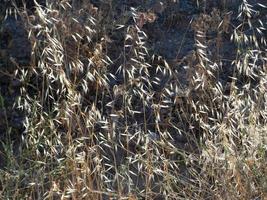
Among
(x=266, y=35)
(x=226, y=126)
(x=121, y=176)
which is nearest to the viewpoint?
(x=121, y=176)

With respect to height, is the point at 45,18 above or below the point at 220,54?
above

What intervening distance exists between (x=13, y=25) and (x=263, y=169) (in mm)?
1978

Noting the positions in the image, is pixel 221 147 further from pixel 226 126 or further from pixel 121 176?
pixel 121 176

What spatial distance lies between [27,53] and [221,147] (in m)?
1.51

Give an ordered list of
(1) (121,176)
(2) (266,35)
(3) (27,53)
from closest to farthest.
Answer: (1) (121,176) → (3) (27,53) → (2) (266,35)

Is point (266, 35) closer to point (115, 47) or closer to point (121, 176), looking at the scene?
point (115, 47)

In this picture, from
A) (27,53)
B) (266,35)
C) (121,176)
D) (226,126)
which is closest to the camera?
(121,176)

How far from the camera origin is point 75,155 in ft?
9.10

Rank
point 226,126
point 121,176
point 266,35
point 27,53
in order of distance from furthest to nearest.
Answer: point 266,35, point 27,53, point 226,126, point 121,176

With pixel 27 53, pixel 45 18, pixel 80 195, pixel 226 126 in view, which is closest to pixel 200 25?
pixel 226 126

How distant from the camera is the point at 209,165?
2.78 meters

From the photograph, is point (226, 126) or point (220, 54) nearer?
point (226, 126)

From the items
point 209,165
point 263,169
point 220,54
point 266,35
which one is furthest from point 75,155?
point 266,35

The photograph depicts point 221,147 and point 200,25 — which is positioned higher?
point 200,25
